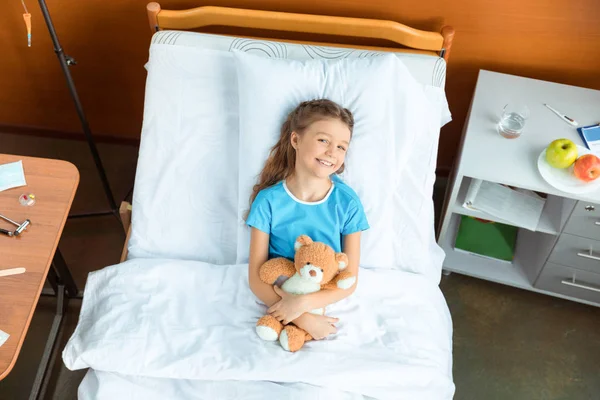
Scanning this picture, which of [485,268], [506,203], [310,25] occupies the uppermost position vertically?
[310,25]

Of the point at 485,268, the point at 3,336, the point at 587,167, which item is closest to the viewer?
the point at 3,336

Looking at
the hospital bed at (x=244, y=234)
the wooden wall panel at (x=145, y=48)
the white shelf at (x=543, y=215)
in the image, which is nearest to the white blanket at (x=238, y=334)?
the hospital bed at (x=244, y=234)

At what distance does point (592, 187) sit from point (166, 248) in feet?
4.32

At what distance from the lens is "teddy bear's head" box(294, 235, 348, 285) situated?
1.41 meters

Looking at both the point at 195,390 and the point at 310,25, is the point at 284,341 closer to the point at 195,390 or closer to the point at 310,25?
the point at 195,390

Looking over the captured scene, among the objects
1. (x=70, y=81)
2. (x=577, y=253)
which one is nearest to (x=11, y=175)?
(x=70, y=81)

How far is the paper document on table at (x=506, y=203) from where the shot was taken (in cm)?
187

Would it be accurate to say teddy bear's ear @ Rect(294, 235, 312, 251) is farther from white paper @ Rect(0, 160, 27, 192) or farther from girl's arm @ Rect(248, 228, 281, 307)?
white paper @ Rect(0, 160, 27, 192)

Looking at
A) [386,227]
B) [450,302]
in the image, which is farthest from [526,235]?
[386,227]

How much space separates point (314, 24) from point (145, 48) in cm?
76

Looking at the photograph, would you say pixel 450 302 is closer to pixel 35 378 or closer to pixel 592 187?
pixel 592 187

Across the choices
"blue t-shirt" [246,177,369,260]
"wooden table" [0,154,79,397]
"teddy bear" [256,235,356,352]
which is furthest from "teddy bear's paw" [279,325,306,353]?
"wooden table" [0,154,79,397]

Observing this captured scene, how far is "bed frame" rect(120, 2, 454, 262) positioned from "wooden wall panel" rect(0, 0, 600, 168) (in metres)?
0.11

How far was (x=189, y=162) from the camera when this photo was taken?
1.69 meters
